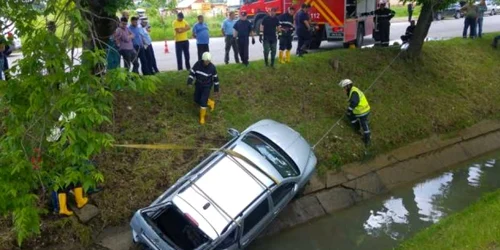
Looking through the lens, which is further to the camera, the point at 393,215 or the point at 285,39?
the point at 285,39

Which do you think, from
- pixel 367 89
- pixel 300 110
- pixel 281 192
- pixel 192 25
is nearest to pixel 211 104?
pixel 300 110

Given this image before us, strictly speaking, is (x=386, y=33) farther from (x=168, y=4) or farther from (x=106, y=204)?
(x=106, y=204)

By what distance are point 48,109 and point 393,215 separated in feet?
27.4

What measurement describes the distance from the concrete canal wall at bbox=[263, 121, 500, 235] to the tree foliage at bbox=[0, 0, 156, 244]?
19.9 ft

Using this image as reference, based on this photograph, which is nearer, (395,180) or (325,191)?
(325,191)

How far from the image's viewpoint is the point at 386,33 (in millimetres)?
18891

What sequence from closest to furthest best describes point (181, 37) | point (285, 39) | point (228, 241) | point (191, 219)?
point (191, 219)
point (228, 241)
point (181, 37)
point (285, 39)

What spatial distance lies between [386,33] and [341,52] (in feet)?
11.0

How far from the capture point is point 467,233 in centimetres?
817

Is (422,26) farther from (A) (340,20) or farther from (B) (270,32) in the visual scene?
(B) (270,32)

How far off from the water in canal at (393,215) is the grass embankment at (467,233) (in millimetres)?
1099

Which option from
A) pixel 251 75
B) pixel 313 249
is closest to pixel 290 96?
pixel 251 75

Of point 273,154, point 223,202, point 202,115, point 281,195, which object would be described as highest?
point 202,115

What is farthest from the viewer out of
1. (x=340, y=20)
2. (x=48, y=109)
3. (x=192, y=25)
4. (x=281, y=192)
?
(x=192, y=25)
